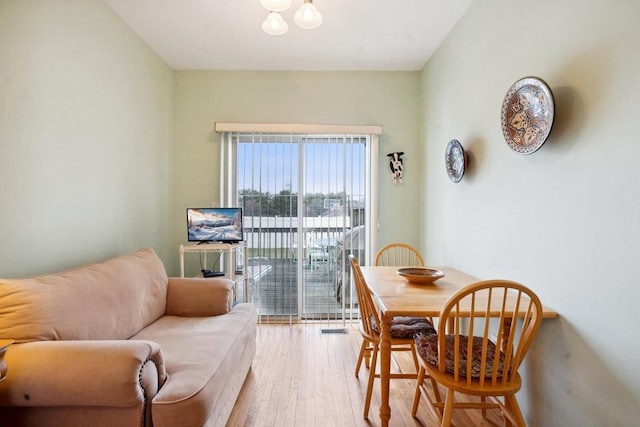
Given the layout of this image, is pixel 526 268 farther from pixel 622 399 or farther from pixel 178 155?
pixel 178 155

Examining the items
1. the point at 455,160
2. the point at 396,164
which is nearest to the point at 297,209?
the point at 396,164

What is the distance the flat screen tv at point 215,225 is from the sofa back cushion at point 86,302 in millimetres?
712

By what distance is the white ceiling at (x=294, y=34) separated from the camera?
232 cm

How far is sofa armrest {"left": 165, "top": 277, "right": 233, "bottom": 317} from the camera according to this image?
2166 mm

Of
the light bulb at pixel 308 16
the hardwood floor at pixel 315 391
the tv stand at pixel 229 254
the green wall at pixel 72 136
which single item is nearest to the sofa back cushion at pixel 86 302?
the green wall at pixel 72 136

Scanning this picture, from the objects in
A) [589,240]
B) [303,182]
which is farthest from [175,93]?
[589,240]

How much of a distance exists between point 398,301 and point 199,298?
4.64 ft

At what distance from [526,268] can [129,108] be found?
10.3ft

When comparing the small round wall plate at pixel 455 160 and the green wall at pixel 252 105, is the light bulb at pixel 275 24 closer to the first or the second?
the green wall at pixel 252 105

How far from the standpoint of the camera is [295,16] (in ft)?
5.93

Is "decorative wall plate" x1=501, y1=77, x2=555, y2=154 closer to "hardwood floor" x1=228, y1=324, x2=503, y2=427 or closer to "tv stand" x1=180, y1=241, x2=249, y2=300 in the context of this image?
"hardwood floor" x1=228, y1=324, x2=503, y2=427

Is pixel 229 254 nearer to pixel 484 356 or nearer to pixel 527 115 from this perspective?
pixel 484 356

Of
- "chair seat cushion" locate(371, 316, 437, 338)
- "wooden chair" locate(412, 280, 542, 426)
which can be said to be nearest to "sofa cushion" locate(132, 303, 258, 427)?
"chair seat cushion" locate(371, 316, 437, 338)

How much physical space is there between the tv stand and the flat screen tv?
66 mm
